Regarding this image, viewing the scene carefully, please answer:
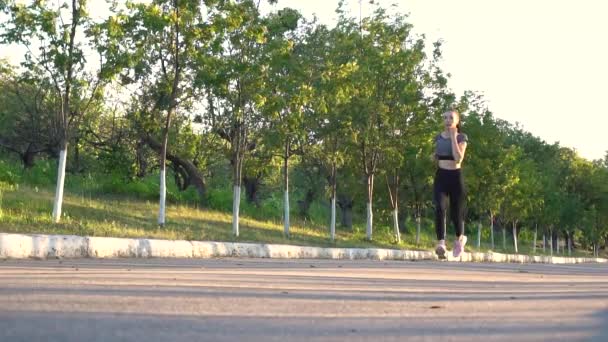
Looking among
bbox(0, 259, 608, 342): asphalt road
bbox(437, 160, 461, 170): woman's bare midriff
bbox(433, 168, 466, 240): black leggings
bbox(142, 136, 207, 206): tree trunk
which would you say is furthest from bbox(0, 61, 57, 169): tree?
bbox(0, 259, 608, 342): asphalt road

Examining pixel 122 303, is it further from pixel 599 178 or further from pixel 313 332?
pixel 599 178

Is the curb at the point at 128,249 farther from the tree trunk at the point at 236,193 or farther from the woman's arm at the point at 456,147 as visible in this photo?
the woman's arm at the point at 456,147

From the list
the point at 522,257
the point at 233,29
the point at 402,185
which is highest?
the point at 233,29

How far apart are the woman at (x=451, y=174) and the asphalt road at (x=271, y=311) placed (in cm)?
232

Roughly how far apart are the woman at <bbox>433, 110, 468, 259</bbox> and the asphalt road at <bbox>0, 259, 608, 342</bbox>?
2.32 metres

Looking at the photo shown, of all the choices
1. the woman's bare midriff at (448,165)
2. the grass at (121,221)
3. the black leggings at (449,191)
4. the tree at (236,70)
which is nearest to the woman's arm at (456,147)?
the woman's bare midriff at (448,165)

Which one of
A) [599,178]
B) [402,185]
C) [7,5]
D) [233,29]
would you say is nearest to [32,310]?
[7,5]

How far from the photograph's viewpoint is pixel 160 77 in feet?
88.3

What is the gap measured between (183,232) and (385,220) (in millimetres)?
29707

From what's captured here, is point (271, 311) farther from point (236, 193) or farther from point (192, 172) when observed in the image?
point (192, 172)

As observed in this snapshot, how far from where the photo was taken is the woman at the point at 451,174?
1012cm

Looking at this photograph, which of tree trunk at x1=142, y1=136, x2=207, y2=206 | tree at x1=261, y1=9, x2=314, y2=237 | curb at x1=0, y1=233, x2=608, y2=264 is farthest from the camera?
tree trunk at x1=142, y1=136, x2=207, y2=206

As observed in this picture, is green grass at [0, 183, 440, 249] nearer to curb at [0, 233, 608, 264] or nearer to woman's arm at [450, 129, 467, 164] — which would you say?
curb at [0, 233, 608, 264]

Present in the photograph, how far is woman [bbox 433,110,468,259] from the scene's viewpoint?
33.2ft
